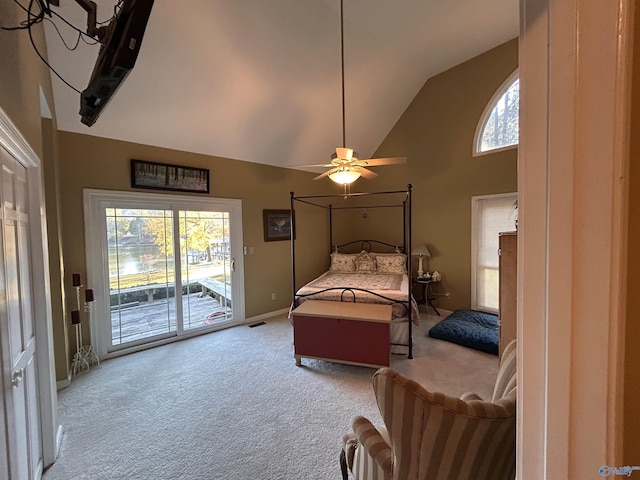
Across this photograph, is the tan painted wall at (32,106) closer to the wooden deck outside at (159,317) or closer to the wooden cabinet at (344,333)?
the wooden deck outside at (159,317)

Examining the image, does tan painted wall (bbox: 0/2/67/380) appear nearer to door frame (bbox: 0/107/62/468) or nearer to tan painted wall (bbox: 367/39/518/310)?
door frame (bbox: 0/107/62/468)

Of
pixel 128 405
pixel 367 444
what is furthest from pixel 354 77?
pixel 128 405

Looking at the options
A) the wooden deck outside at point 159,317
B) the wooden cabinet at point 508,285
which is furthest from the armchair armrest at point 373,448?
the wooden deck outside at point 159,317

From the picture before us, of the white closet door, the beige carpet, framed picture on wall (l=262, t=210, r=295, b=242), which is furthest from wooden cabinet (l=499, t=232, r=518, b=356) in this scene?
framed picture on wall (l=262, t=210, r=295, b=242)

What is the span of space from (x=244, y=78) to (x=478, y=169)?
12.2 feet

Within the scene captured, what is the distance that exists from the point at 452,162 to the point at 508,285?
291cm

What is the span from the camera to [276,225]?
4.91 metres

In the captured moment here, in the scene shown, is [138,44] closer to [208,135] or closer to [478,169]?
[208,135]

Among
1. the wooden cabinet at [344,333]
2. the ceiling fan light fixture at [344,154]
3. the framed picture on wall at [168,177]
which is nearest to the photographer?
the ceiling fan light fixture at [344,154]

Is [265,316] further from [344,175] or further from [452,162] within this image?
[452,162]

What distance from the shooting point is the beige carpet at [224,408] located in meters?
1.83

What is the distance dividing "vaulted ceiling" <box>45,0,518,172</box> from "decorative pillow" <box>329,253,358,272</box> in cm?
221

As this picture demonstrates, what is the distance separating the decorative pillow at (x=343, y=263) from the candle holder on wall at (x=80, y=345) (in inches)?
142

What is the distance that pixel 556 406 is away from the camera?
46 cm
